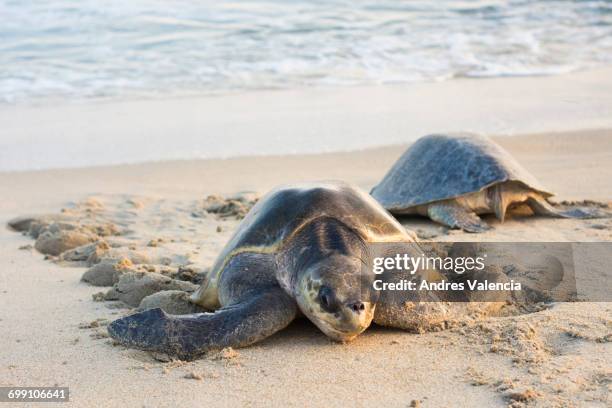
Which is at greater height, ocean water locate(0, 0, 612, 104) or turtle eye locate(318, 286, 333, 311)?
turtle eye locate(318, 286, 333, 311)

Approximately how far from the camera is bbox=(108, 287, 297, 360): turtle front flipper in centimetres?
307

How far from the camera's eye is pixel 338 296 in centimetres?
299

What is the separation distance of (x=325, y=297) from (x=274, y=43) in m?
10.5

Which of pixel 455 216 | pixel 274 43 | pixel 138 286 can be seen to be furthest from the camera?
pixel 274 43

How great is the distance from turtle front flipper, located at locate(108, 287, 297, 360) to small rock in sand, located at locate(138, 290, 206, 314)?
0.55 meters

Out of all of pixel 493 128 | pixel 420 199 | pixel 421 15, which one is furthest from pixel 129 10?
pixel 420 199

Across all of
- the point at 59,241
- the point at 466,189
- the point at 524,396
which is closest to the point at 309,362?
the point at 524,396

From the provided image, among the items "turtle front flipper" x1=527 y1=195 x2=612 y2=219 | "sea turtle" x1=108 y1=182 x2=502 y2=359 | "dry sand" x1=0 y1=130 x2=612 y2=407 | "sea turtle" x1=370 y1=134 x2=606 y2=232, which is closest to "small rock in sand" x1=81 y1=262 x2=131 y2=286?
"dry sand" x1=0 y1=130 x2=612 y2=407

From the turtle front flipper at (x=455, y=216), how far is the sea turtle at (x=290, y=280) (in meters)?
1.88

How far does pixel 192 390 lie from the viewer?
2838 millimetres

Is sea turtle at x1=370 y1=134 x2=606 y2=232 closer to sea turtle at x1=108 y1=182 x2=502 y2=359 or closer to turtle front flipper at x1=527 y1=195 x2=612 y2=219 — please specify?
turtle front flipper at x1=527 y1=195 x2=612 y2=219

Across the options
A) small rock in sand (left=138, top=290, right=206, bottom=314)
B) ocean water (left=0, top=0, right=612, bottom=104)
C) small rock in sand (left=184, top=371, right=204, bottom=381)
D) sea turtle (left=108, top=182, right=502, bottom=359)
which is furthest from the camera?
ocean water (left=0, top=0, right=612, bottom=104)

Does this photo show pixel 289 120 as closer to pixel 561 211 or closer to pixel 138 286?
pixel 561 211

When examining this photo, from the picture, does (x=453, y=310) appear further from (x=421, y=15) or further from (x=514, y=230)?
(x=421, y=15)
